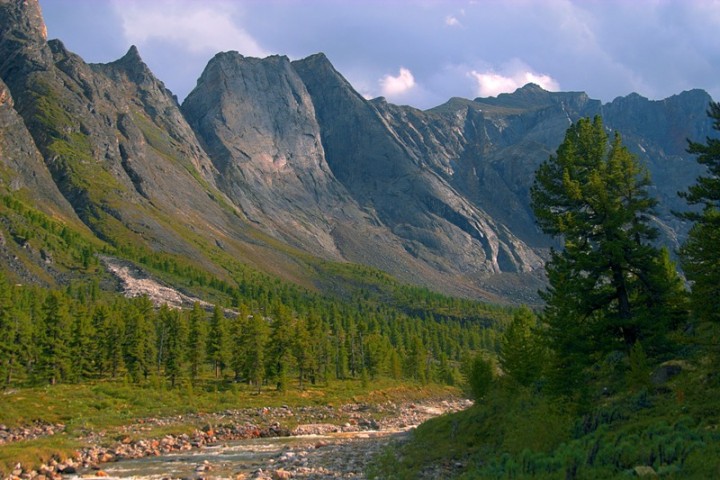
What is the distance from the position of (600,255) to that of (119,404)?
55154 millimetres

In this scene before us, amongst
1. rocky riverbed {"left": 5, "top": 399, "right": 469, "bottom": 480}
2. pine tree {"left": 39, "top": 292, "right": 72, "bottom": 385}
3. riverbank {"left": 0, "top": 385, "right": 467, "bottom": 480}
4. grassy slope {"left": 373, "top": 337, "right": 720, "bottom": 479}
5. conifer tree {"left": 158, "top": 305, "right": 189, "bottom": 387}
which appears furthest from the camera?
conifer tree {"left": 158, "top": 305, "right": 189, "bottom": 387}

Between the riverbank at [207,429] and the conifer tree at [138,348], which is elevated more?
the conifer tree at [138,348]

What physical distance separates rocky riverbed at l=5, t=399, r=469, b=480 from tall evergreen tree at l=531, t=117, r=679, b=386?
14.6m

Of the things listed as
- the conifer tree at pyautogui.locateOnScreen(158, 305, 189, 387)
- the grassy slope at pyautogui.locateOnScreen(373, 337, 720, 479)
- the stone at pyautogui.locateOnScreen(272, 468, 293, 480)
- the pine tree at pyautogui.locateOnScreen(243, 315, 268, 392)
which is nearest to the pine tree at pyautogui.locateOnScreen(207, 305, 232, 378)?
the conifer tree at pyautogui.locateOnScreen(158, 305, 189, 387)

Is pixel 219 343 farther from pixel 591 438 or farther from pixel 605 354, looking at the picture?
pixel 591 438

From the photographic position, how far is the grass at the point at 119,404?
38016 mm

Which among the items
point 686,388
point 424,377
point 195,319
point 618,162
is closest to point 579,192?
point 618,162

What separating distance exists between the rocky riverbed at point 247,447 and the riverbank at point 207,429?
75mm

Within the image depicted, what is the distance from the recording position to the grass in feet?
125

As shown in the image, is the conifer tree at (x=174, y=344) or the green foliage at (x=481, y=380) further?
the conifer tree at (x=174, y=344)

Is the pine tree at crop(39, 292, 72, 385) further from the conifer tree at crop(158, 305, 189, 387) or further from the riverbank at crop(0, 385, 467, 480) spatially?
the riverbank at crop(0, 385, 467, 480)

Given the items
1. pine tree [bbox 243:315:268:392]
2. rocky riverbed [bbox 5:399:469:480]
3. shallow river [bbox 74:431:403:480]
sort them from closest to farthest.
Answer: shallow river [bbox 74:431:403:480]
rocky riverbed [bbox 5:399:469:480]
pine tree [bbox 243:315:268:392]

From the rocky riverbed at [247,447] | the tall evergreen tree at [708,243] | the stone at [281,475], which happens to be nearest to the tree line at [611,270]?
the tall evergreen tree at [708,243]

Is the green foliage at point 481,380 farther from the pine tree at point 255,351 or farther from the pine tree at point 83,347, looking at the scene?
the pine tree at point 83,347
